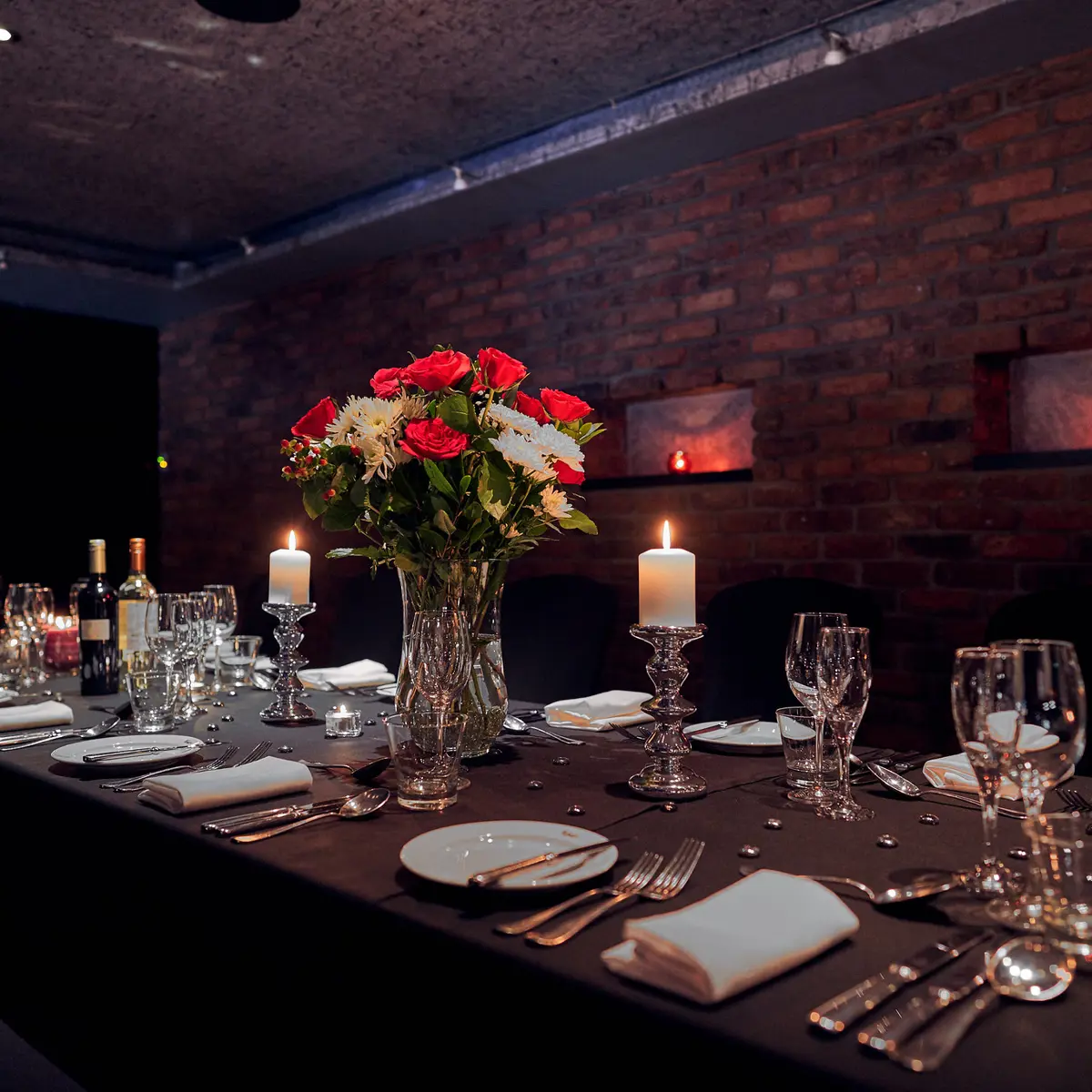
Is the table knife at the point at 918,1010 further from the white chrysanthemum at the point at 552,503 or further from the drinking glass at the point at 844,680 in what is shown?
the white chrysanthemum at the point at 552,503

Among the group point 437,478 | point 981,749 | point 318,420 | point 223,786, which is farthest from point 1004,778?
point 318,420

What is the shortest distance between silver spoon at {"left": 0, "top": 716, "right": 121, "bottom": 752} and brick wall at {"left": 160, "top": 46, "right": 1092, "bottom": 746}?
1984 mm

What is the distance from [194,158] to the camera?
11.6ft

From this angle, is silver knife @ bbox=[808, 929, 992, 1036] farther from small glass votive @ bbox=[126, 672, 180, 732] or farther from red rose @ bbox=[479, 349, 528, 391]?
small glass votive @ bbox=[126, 672, 180, 732]

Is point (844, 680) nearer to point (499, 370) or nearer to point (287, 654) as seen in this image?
point (499, 370)

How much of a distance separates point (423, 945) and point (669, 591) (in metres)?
0.63

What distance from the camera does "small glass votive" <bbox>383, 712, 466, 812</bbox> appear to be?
1.26 meters

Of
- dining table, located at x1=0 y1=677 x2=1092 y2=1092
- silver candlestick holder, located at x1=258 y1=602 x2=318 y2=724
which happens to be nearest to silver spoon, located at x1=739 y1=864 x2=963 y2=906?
dining table, located at x1=0 y1=677 x2=1092 y2=1092

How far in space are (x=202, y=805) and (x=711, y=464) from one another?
2.52 m

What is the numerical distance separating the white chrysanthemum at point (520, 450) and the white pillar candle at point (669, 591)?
7.5 inches

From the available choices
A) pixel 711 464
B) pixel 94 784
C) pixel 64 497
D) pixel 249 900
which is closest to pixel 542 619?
pixel 711 464

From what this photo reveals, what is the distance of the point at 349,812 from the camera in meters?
1.21

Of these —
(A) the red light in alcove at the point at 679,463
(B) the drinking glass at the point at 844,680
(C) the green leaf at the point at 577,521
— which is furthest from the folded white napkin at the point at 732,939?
(A) the red light in alcove at the point at 679,463

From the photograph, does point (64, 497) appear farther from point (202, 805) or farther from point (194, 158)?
point (202, 805)
